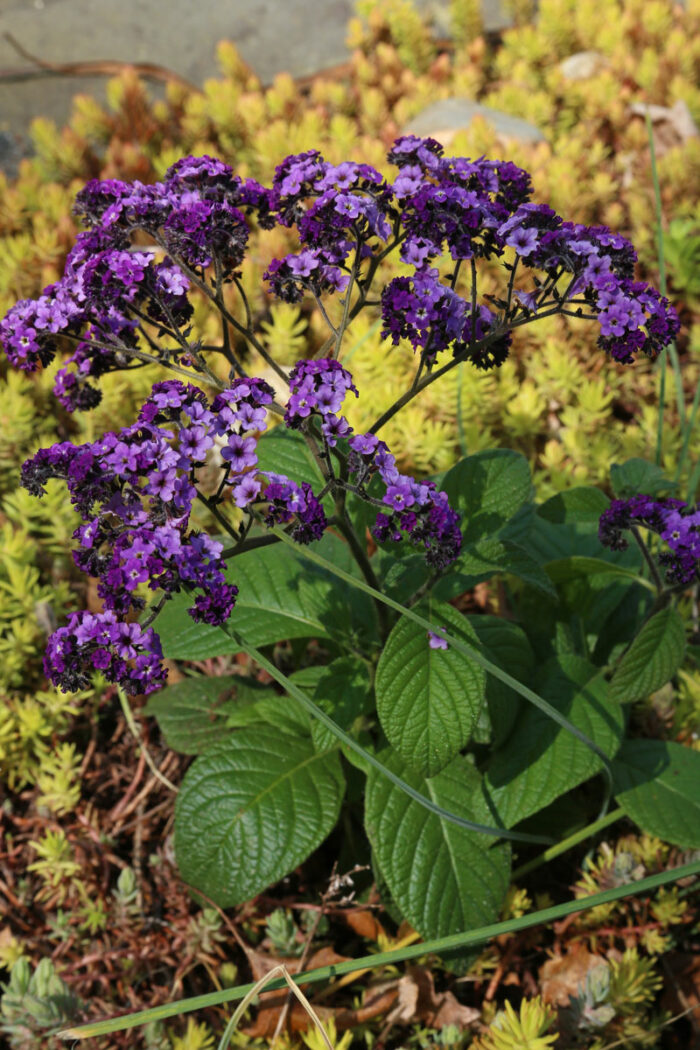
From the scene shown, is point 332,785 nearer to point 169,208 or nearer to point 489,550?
point 489,550

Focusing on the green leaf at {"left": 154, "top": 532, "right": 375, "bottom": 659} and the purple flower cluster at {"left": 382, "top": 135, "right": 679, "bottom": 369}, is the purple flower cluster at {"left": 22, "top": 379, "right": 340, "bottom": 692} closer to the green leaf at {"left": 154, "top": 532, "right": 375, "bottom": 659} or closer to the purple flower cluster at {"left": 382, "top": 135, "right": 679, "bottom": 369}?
the purple flower cluster at {"left": 382, "top": 135, "right": 679, "bottom": 369}

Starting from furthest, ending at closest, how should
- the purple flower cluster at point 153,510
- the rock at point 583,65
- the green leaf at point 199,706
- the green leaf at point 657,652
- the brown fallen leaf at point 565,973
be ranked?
the rock at point 583,65 < the green leaf at point 199,706 < the brown fallen leaf at point 565,973 < the green leaf at point 657,652 < the purple flower cluster at point 153,510

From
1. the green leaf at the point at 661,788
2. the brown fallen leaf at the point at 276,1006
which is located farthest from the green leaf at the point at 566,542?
the brown fallen leaf at the point at 276,1006

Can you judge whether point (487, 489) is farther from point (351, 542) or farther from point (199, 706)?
point (199, 706)

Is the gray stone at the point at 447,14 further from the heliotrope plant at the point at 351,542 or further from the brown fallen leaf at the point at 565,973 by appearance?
the brown fallen leaf at the point at 565,973

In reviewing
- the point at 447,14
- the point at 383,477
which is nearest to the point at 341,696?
the point at 383,477

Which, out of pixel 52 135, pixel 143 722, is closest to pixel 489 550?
pixel 143 722

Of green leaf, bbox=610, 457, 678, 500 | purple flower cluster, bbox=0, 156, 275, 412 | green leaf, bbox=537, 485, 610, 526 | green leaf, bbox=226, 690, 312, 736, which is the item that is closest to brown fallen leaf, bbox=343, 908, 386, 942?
green leaf, bbox=226, 690, 312, 736
